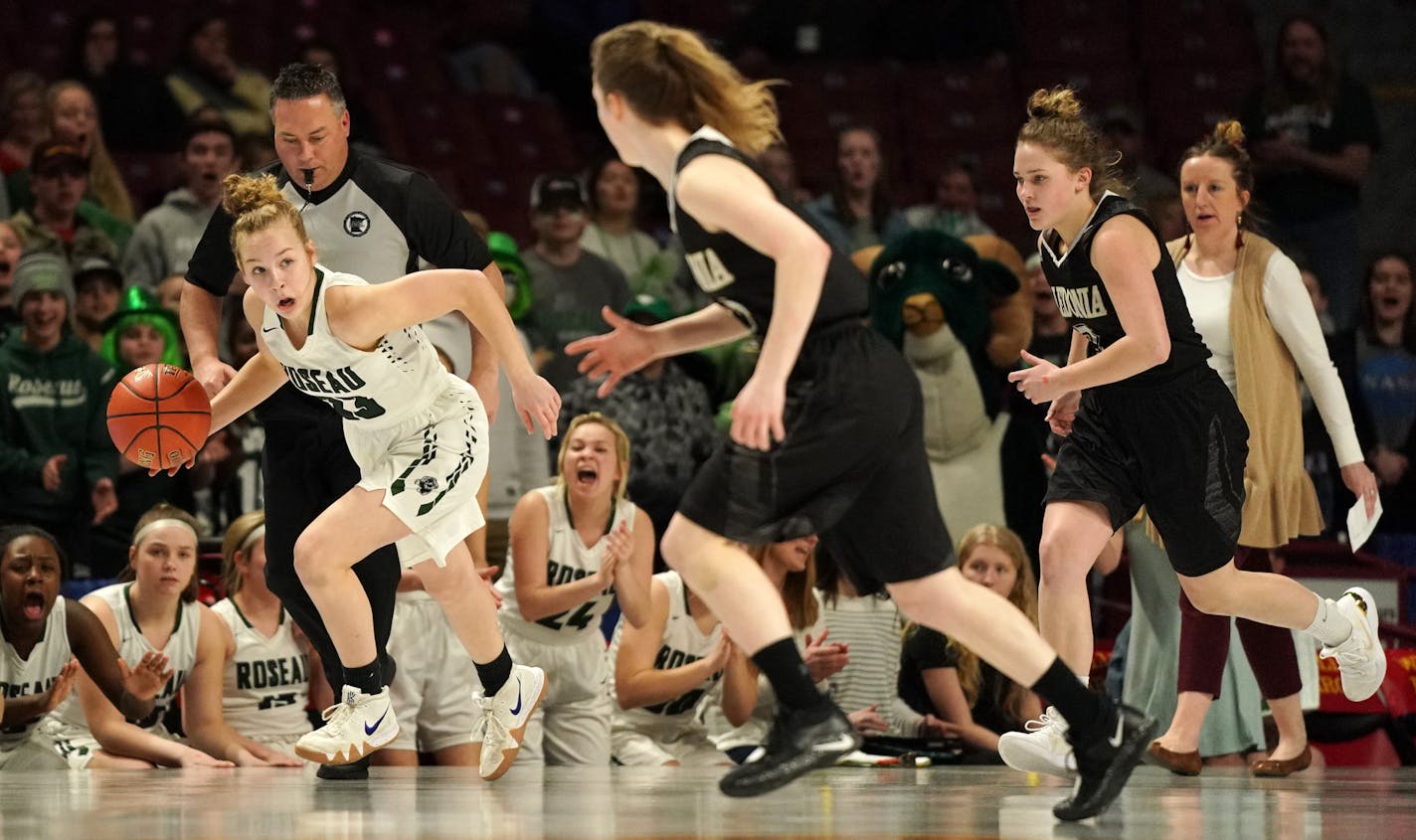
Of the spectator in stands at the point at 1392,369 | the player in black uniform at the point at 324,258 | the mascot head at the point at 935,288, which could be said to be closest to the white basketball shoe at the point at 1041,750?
the player in black uniform at the point at 324,258

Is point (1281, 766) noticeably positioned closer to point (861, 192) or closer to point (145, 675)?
point (145, 675)

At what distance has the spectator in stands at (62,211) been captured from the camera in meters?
8.17

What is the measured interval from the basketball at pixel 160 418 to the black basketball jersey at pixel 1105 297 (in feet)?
7.70

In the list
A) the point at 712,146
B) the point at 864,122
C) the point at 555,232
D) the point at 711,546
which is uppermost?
the point at 864,122

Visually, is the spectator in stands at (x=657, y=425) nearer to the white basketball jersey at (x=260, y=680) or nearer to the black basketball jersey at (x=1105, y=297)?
the white basketball jersey at (x=260, y=680)

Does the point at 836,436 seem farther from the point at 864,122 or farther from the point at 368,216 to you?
the point at 864,122

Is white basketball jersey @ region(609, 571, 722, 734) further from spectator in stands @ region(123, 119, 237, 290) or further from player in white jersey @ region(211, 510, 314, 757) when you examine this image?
spectator in stands @ region(123, 119, 237, 290)

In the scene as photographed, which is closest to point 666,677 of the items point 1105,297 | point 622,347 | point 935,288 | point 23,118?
point 935,288

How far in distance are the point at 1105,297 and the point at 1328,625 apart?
1.24 metres

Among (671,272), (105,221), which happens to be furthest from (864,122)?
(105,221)

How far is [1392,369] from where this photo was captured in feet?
28.5

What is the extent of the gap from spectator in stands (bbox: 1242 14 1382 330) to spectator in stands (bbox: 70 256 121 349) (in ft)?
18.9

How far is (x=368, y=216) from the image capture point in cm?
539

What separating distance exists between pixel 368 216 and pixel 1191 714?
9.53ft
